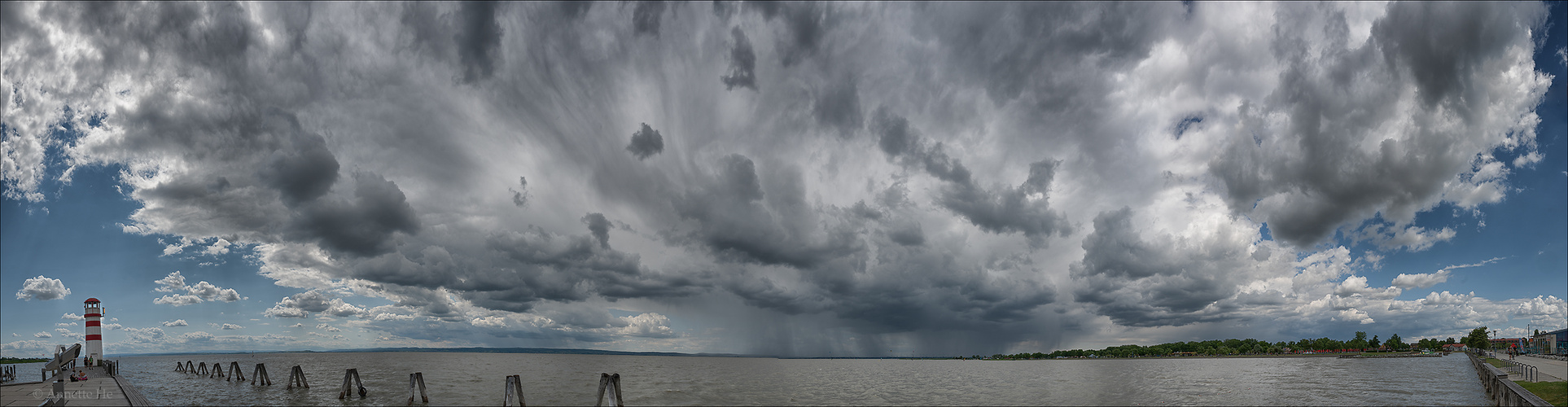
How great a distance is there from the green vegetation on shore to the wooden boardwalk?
100m

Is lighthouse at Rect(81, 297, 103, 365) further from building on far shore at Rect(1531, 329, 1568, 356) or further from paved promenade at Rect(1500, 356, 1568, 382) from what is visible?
building on far shore at Rect(1531, 329, 1568, 356)

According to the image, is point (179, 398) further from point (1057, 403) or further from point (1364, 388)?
point (1364, 388)

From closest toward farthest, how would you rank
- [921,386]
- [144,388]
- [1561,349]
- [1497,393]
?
[1497,393]
[144,388]
[921,386]
[1561,349]

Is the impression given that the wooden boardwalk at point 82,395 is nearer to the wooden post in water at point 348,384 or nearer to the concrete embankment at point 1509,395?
the wooden post in water at point 348,384

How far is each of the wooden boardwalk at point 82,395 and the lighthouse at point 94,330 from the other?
90.6 ft

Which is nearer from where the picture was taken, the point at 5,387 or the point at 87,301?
the point at 5,387

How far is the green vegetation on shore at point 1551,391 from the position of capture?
43934 millimetres

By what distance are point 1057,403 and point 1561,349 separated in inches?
8734

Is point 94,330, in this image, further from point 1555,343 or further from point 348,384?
point 1555,343

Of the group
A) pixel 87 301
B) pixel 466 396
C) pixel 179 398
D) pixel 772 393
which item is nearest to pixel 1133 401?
pixel 772 393

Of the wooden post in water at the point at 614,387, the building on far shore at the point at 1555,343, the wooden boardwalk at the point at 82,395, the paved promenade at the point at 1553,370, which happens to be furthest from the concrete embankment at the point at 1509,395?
the building on far shore at the point at 1555,343

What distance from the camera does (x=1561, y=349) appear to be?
6540 inches

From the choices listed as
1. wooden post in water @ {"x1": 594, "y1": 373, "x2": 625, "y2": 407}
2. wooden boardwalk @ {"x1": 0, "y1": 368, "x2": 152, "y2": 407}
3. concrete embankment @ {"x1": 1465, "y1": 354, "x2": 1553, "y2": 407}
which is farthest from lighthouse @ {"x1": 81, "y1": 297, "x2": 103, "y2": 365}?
concrete embankment @ {"x1": 1465, "y1": 354, "x2": 1553, "y2": 407}

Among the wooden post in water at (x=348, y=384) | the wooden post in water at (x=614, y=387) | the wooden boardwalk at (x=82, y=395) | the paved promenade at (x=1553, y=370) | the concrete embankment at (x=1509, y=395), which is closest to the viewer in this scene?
the concrete embankment at (x=1509, y=395)
